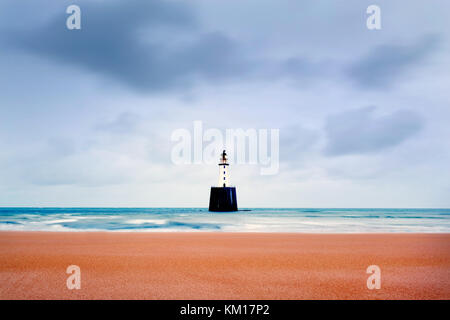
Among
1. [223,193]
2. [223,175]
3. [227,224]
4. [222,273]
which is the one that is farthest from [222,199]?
[222,273]

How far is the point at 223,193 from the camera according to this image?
1736 inches

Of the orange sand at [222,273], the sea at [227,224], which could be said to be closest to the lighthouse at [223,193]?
the sea at [227,224]

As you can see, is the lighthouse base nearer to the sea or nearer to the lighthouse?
the lighthouse

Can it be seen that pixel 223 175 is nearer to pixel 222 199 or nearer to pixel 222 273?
pixel 222 199

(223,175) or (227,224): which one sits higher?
(223,175)

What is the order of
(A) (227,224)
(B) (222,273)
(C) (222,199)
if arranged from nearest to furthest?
(B) (222,273) < (A) (227,224) < (C) (222,199)

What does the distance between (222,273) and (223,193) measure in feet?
124

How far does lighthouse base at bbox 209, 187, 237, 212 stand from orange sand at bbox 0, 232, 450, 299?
34.3 m

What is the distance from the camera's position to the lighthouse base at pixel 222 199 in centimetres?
4388

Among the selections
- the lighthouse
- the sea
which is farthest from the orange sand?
the lighthouse
